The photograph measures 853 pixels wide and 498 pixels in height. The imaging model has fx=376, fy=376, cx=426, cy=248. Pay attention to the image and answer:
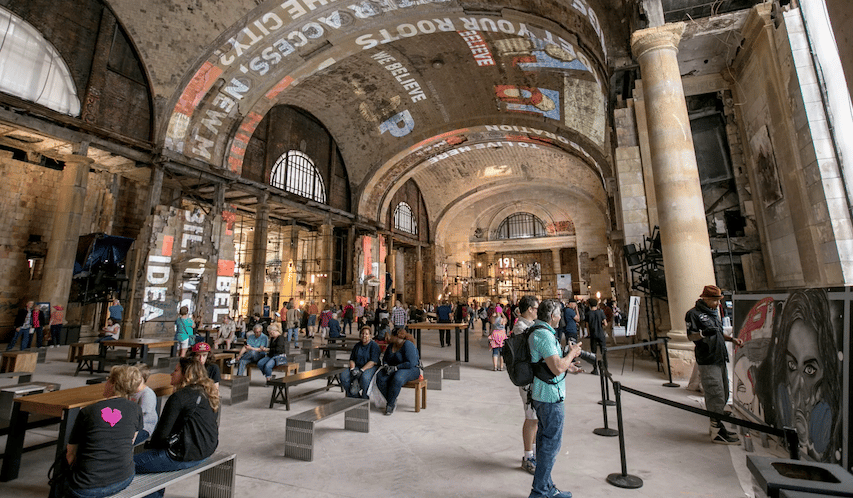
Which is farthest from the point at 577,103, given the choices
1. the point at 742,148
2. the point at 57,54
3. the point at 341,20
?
the point at 57,54

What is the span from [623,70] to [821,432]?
835cm

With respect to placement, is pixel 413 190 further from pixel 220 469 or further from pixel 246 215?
pixel 220 469

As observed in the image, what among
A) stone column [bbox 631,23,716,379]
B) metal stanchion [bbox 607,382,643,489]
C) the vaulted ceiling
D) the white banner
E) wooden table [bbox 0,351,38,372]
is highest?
the vaulted ceiling

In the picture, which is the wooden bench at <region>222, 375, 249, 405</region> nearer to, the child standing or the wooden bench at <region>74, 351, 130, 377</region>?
the wooden bench at <region>74, 351, 130, 377</region>

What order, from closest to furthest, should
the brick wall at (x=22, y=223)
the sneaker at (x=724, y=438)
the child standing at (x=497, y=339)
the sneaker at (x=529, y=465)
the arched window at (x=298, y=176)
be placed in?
the sneaker at (x=529, y=465) < the sneaker at (x=724, y=438) < the child standing at (x=497, y=339) < the brick wall at (x=22, y=223) < the arched window at (x=298, y=176)

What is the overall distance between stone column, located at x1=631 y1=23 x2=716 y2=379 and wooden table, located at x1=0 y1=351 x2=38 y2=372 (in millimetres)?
10301

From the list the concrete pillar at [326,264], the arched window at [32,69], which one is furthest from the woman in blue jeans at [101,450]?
the concrete pillar at [326,264]

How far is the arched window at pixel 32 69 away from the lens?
952 centimetres

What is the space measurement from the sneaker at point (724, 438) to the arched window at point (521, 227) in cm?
2647

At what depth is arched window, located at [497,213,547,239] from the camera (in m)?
29.6

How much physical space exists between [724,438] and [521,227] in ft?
90.0

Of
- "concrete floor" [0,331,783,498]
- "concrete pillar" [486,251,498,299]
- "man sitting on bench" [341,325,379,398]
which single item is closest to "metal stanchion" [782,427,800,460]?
"concrete floor" [0,331,783,498]

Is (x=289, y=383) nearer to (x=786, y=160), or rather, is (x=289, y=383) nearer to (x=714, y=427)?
(x=714, y=427)

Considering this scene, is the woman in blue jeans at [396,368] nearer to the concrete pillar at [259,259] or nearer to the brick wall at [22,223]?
the concrete pillar at [259,259]
